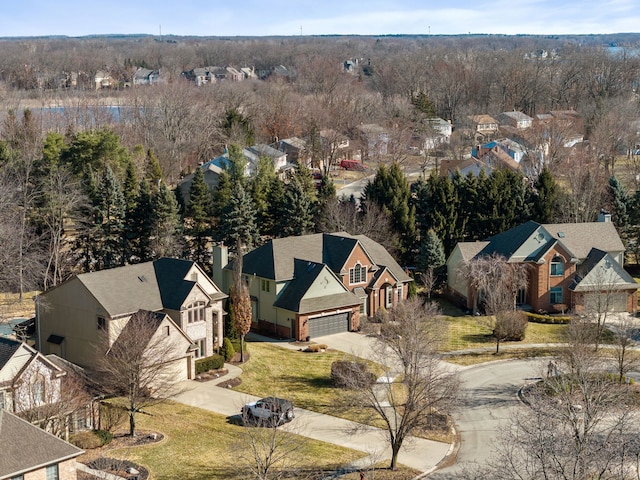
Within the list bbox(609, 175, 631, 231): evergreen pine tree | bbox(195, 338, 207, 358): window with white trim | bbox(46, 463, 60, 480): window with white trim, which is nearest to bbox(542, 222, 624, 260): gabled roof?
bbox(609, 175, 631, 231): evergreen pine tree

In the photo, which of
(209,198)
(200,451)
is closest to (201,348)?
(200,451)

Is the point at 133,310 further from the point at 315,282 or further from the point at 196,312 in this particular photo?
the point at 315,282

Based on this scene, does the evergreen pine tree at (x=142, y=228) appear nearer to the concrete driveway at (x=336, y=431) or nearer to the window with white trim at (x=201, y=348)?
the window with white trim at (x=201, y=348)

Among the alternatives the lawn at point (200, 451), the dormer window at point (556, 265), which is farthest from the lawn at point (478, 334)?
the lawn at point (200, 451)

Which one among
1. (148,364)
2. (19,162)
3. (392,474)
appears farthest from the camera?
(19,162)

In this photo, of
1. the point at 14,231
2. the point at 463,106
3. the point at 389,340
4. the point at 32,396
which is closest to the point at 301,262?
the point at 389,340

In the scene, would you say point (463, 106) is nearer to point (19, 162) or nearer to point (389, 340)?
point (19, 162)
